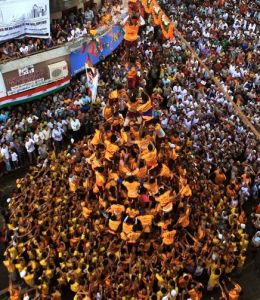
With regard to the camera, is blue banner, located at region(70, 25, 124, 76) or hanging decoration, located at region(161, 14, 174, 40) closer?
hanging decoration, located at region(161, 14, 174, 40)

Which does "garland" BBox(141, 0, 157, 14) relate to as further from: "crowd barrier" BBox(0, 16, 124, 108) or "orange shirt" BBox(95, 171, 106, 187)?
"orange shirt" BBox(95, 171, 106, 187)

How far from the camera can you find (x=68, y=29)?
19328 mm

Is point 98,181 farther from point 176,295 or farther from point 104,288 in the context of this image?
point 176,295

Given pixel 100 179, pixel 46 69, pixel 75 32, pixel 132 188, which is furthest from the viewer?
pixel 75 32

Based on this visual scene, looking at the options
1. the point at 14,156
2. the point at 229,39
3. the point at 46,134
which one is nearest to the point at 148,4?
the point at 46,134

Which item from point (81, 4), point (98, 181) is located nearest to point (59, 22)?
point (81, 4)

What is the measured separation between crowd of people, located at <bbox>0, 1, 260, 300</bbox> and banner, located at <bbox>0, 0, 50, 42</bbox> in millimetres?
4173

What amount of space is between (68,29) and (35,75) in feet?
8.55

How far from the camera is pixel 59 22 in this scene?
1953 cm

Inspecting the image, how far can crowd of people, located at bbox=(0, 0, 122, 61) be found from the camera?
17.9 metres

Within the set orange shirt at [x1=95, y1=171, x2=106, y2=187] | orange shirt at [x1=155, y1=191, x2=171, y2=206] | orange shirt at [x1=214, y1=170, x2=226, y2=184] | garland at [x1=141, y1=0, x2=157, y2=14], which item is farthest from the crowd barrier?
orange shirt at [x1=155, y1=191, x2=171, y2=206]

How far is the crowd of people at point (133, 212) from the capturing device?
12109 mm

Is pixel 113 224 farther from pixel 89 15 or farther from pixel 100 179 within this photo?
pixel 89 15

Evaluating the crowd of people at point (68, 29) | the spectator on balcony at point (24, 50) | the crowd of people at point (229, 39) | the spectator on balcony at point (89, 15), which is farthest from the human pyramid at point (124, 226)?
the spectator on balcony at point (89, 15)
